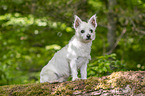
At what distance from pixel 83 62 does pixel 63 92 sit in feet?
3.93

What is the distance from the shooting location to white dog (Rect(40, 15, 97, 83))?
418cm

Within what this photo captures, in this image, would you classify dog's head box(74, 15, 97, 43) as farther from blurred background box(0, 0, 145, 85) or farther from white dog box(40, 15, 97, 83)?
blurred background box(0, 0, 145, 85)

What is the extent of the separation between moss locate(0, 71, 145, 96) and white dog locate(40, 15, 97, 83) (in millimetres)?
649

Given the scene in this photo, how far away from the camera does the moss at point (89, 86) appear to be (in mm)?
3137

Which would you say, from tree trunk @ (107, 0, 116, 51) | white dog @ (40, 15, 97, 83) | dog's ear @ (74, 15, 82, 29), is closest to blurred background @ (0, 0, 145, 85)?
tree trunk @ (107, 0, 116, 51)

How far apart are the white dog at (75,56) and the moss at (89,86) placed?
65 centimetres

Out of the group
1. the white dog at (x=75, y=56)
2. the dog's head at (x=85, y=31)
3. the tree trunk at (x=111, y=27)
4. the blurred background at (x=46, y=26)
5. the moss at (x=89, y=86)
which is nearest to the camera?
the moss at (x=89, y=86)

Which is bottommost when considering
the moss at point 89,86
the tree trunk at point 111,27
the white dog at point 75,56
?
the moss at point 89,86

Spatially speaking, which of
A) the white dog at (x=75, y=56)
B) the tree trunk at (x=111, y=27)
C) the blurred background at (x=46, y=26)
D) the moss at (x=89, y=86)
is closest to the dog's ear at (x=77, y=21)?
the white dog at (x=75, y=56)

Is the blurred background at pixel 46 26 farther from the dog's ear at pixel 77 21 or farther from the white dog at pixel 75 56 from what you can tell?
the dog's ear at pixel 77 21

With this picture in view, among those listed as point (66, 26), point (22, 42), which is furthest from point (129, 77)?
point (22, 42)

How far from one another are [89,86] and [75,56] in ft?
3.42

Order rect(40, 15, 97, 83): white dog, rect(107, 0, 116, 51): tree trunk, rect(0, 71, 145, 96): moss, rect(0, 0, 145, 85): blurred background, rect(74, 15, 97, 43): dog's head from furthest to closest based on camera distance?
1. rect(107, 0, 116, 51): tree trunk
2. rect(0, 0, 145, 85): blurred background
3. rect(40, 15, 97, 83): white dog
4. rect(74, 15, 97, 43): dog's head
5. rect(0, 71, 145, 96): moss

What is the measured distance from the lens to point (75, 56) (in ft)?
13.9
